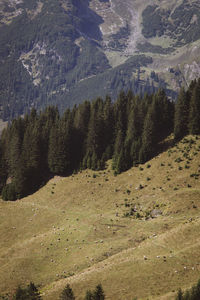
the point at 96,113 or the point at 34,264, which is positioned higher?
the point at 96,113

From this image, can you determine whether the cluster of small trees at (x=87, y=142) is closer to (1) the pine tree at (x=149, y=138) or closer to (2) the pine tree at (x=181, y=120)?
(1) the pine tree at (x=149, y=138)

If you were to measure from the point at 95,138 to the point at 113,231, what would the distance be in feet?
121

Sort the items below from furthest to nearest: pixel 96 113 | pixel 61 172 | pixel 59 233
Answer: pixel 96 113
pixel 61 172
pixel 59 233

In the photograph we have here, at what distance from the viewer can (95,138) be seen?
77.1 metres

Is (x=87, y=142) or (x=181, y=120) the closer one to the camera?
(x=181, y=120)

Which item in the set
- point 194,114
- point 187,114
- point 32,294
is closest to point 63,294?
point 32,294

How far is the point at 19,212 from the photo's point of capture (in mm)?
60406

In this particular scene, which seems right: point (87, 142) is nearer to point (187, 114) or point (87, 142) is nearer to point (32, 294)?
point (187, 114)


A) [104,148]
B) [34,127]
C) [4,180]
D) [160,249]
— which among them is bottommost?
Result: [160,249]

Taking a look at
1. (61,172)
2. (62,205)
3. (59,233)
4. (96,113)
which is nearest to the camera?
(59,233)

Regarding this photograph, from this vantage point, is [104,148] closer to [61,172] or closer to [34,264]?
[61,172]

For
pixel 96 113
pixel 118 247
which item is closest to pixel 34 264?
pixel 118 247

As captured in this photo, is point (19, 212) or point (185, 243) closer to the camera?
point (185, 243)

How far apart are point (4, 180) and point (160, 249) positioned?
59434 millimetres
